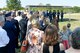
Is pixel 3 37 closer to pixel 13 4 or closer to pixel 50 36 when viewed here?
pixel 50 36

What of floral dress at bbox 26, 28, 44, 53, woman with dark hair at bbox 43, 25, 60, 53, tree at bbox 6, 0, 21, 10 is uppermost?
woman with dark hair at bbox 43, 25, 60, 53

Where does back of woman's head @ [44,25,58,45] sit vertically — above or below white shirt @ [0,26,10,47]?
above

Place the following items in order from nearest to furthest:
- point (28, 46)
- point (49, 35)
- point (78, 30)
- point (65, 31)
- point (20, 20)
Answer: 1. point (78, 30)
2. point (49, 35)
3. point (28, 46)
4. point (65, 31)
5. point (20, 20)

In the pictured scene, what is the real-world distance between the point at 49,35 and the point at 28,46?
2.34 meters

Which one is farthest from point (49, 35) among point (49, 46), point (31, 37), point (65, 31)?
point (65, 31)

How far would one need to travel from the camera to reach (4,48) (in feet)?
25.2

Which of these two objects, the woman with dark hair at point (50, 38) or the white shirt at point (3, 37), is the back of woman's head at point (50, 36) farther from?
the white shirt at point (3, 37)

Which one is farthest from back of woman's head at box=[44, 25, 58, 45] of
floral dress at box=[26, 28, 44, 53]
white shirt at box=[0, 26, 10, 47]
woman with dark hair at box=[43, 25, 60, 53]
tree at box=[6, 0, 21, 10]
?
tree at box=[6, 0, 21, 10]

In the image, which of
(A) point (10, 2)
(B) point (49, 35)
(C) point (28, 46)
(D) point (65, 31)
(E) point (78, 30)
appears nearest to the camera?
(E) point (78, 30)

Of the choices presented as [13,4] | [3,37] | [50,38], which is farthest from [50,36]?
[13,4]

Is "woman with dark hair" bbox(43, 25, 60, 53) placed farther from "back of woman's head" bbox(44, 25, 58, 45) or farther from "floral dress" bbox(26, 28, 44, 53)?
"floral dress" bbox(26, 28, 44, 53)

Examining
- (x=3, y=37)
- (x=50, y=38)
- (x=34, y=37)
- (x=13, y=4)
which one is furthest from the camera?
(x=13, y=4)

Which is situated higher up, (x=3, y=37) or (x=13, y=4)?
(x=3, y=37)

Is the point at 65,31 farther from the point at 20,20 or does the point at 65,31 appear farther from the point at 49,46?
the point at 49,46
